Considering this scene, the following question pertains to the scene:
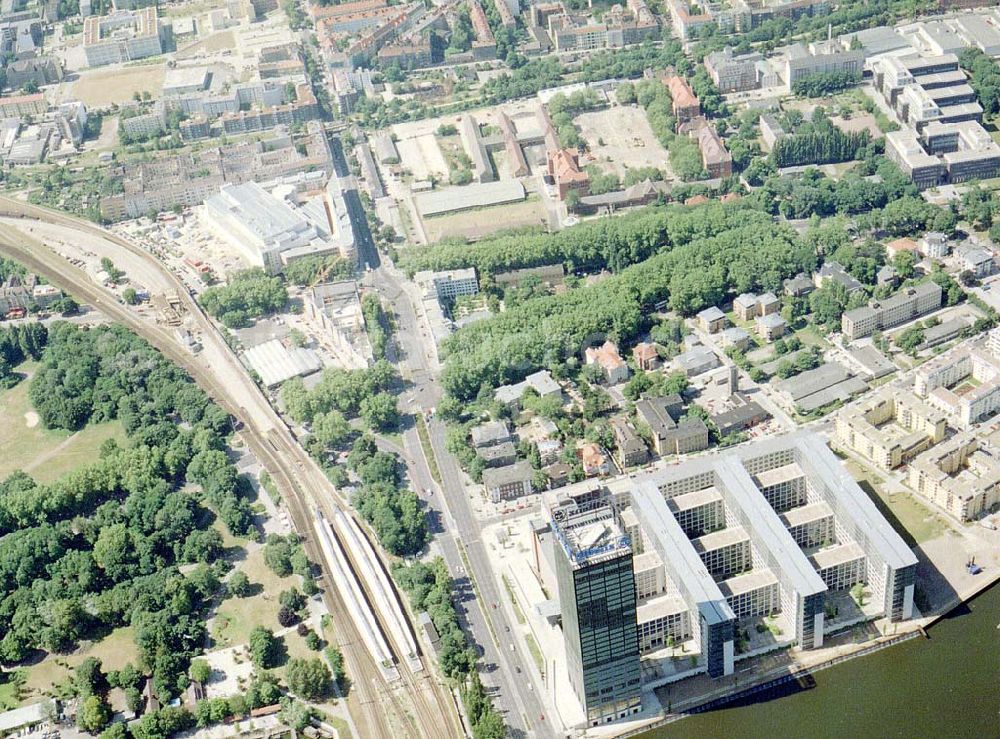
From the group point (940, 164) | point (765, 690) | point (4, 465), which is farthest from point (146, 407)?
point (940, 164)

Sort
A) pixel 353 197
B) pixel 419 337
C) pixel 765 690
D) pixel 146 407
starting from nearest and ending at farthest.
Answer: pixel 765 690 → pixel 146 407 → pixel 419 337 → pixel 353 197

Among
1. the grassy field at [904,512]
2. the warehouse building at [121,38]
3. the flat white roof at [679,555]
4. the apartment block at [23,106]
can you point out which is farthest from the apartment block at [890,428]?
the warehouse building at [121,38]

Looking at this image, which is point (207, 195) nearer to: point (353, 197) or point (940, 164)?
point (353, 197)

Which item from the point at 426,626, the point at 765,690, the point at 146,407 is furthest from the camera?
the point at 146,407

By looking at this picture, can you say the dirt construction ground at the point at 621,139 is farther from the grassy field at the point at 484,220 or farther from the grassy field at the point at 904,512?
the grassy field at the point at 904,512

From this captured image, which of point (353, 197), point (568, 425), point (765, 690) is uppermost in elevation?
point (353, 197)

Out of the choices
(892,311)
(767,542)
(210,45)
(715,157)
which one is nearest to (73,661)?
(767,542)

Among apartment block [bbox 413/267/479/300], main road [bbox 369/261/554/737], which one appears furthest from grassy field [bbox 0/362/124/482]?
apartment block [bbox 413/267/479/300]
